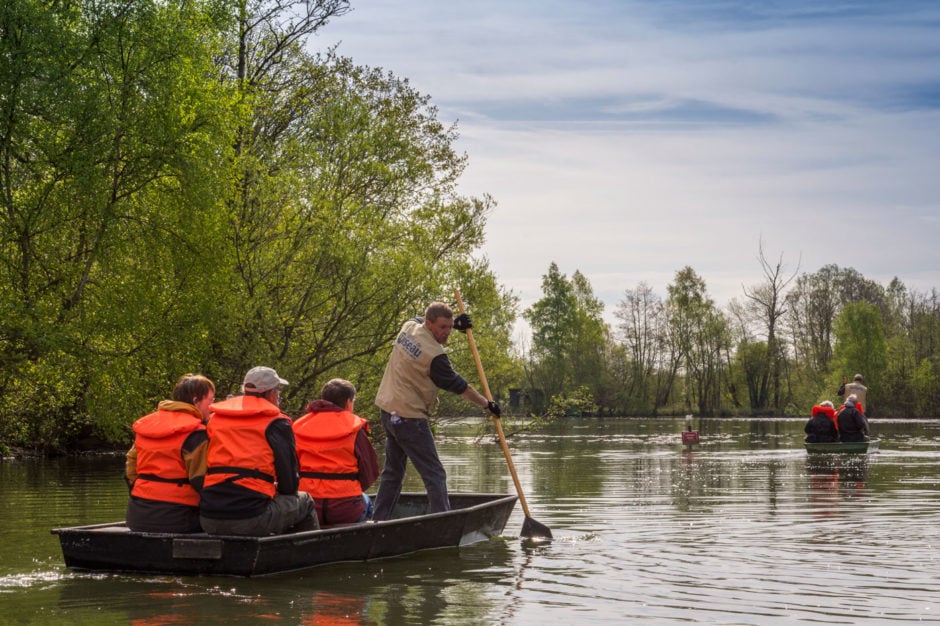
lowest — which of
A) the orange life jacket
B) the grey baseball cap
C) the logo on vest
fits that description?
the orange life jacket

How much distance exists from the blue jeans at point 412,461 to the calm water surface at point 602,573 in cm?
55

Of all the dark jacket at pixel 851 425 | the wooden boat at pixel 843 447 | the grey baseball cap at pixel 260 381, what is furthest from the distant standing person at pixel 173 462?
the dark jacket at pixel 851 425

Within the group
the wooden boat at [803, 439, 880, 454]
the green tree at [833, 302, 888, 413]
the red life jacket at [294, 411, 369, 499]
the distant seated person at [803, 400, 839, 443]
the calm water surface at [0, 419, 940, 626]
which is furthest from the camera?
the green tree at [833, 302, 888, 413]

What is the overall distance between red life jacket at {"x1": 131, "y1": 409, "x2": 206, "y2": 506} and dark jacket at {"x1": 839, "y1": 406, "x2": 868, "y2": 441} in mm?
18705

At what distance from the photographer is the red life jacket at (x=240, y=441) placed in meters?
7.74

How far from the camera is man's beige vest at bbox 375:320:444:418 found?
9336 mm

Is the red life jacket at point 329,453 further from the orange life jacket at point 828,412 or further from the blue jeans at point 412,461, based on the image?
the orange life jacket at point 828,412

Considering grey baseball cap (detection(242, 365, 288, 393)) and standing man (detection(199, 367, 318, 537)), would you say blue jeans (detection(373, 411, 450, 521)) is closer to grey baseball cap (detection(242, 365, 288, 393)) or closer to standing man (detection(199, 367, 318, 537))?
standing man (detection(199, 367, 318, 537))

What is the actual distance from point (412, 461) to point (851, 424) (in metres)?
17.0

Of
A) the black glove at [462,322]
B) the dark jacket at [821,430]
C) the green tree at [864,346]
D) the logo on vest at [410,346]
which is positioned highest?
the green tree at [864,346]

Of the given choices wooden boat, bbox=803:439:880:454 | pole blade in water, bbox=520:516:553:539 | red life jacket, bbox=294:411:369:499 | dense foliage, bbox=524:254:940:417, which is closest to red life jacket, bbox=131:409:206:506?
red life jacket, bbox=294:411:369:499

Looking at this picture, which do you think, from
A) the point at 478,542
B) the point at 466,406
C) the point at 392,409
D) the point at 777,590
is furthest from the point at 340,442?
the point at 466,406

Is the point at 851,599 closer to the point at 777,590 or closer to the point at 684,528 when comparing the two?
the point at 777,590

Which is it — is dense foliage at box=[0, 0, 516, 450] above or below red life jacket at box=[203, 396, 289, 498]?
above
